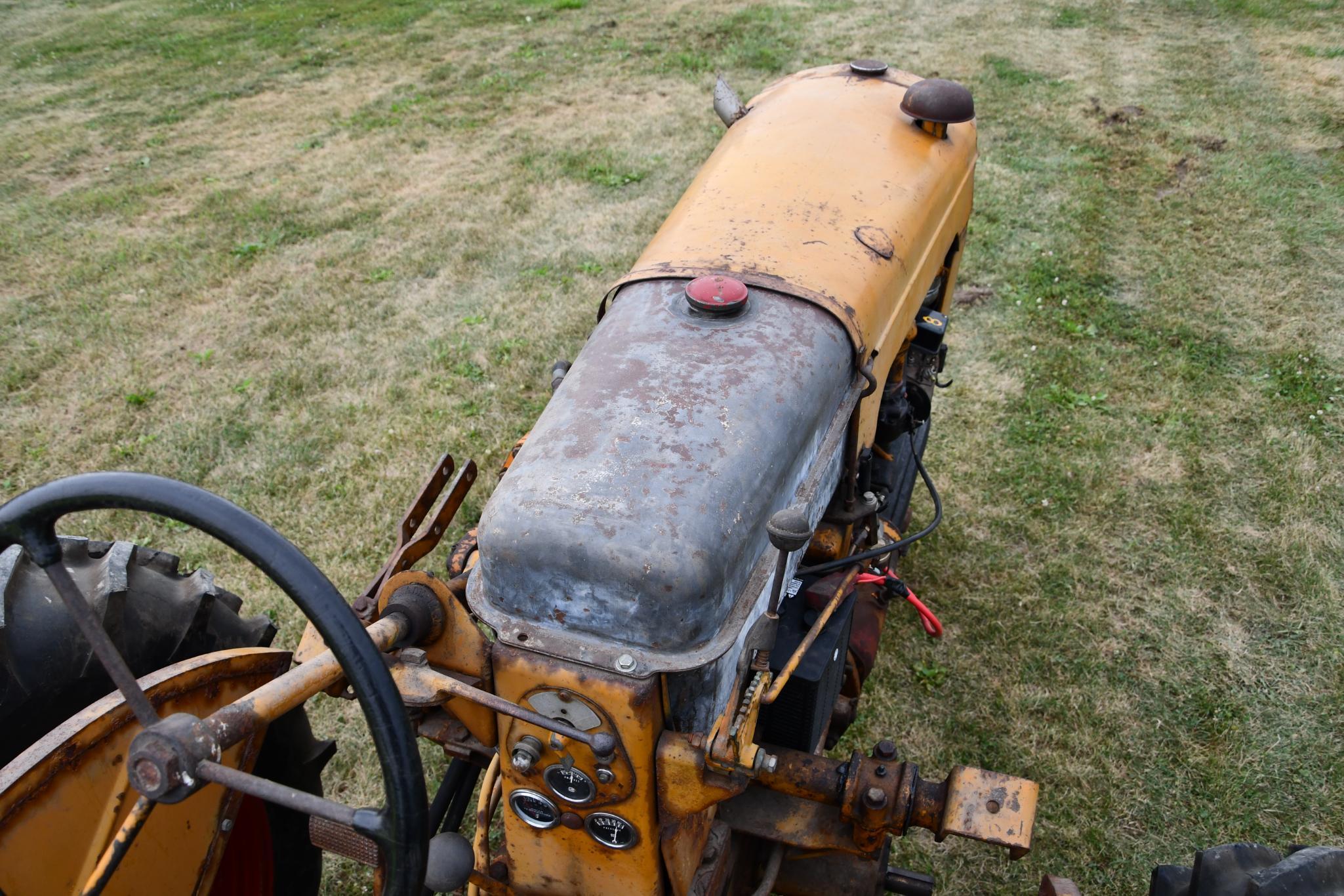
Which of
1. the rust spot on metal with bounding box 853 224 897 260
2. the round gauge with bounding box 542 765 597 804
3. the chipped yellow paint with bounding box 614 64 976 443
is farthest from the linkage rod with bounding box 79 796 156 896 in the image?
the rust spot on metal with bounding box 853 224 897 260

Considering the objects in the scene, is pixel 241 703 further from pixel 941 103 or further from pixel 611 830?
pixel 941 103

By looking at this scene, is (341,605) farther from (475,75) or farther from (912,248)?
(475,75)

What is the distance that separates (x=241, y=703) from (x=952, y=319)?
162 inches

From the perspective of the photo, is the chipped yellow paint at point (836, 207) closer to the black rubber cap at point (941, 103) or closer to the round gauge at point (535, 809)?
the black rubber cap at point (941, 103)

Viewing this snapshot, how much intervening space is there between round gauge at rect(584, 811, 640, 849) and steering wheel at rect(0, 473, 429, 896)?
553mm

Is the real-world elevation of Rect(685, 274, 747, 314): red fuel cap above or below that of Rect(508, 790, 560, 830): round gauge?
above

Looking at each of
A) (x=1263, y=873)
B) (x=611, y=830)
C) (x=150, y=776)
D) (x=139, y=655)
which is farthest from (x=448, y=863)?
(x=1263, y=873)

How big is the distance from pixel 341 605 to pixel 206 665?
871 millimetres

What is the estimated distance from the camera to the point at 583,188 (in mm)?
5949

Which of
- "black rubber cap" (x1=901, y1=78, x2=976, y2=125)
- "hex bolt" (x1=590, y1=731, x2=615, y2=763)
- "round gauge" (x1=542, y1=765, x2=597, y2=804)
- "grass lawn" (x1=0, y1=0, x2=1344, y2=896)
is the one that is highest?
"black rubber cap" (x1=901, y1=78, x2=976, y2=125)

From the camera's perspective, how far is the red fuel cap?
6.37 ft

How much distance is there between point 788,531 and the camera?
4.75ft

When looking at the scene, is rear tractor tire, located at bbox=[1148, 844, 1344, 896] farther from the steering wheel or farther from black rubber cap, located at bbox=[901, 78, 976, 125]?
black rubber cap, located at bbox=[901, 78, 976, 125]

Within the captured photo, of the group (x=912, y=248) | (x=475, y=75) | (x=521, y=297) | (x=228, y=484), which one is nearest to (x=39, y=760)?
(x=912, y=248)
